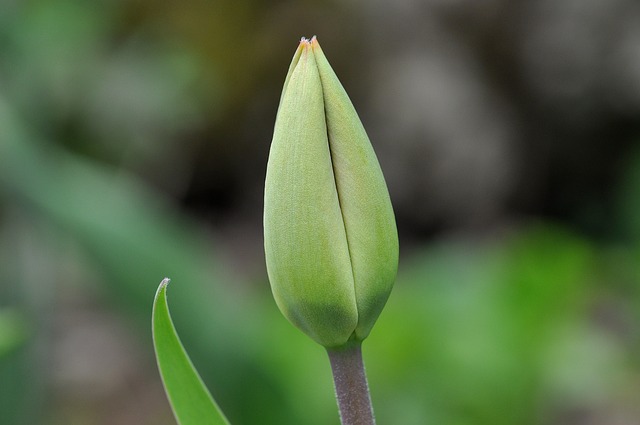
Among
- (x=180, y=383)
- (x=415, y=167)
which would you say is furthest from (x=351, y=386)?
(x=415, y=167)

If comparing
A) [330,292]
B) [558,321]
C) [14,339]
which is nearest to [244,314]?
[14,339]

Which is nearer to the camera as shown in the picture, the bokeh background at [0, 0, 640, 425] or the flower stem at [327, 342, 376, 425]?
the flower stem at [327, 342, 376, 425]

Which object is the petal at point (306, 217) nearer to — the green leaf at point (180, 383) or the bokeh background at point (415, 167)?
the green leaf at point (180, 383)

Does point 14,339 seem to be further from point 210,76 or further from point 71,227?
point 210,76

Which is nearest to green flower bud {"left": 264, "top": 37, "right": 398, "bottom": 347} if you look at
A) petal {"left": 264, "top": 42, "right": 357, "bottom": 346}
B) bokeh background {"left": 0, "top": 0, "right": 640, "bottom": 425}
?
petal {"left": 264, "top": 42, "right": 357, "bottom": 346}

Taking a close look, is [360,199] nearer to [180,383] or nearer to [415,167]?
[180,383]

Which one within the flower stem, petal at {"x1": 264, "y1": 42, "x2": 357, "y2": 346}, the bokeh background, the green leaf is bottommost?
the green leaf

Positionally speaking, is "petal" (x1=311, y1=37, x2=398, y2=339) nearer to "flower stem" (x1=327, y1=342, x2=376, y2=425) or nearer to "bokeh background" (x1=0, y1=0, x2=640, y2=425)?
"flower stem" (x1=327, y1=342, x2=376, y2=425)

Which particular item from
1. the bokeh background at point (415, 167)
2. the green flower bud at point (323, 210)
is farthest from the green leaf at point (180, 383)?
the bokeh background at point (415, 167)

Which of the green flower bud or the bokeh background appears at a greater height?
the bokeh background
